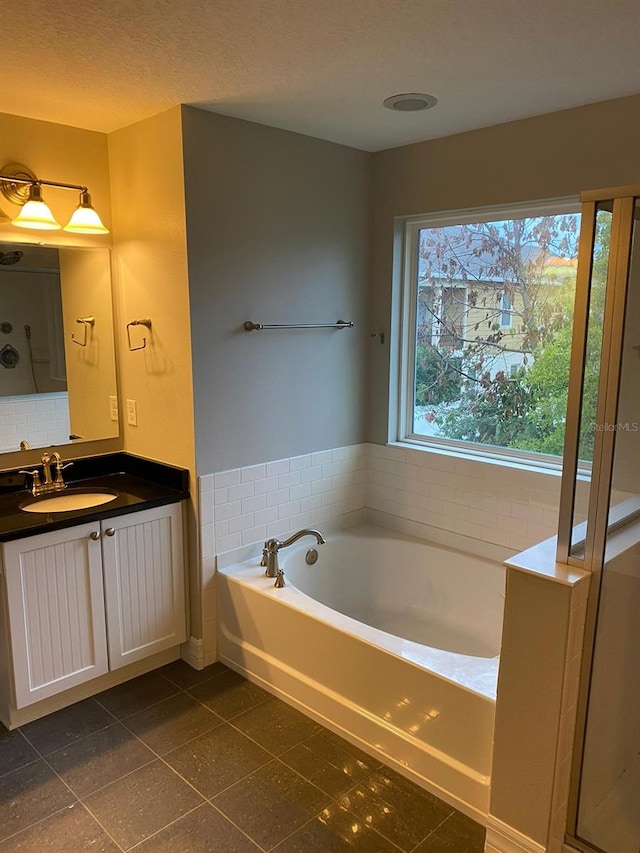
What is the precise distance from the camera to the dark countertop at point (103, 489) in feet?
8.32

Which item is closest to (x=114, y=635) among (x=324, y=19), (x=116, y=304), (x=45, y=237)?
(x=116, y=304)

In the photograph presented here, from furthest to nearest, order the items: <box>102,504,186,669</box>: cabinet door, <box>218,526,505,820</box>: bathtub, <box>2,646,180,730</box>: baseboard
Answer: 1. <box>102,504,186,669</box>: cabinet door
2. <box>2,646,180,730</box>: baseboard
3. <box>218,526,505,820</box>: bathtub

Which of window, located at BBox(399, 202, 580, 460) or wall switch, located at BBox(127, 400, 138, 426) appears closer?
window, located at BBox(399, 202, 580, 460)

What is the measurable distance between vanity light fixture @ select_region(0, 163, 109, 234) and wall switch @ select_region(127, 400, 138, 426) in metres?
0.83

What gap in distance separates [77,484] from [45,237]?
1166 mm

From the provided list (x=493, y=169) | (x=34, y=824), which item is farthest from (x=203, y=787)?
(x=493, y=169)

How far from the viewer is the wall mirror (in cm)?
291

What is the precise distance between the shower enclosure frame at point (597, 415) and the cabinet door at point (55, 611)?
1870 mm

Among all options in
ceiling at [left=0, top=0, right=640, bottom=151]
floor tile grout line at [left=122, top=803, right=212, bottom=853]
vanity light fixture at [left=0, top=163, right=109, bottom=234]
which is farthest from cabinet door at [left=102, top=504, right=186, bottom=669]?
ceiling at [left=0, top=0, right=640, bottom=151]

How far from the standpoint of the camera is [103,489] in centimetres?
304

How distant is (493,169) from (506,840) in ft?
8.67

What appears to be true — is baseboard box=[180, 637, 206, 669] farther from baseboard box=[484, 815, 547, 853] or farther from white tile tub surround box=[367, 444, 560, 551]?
baseboard box=[484, 815, 547, 853]

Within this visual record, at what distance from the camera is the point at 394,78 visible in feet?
7.61

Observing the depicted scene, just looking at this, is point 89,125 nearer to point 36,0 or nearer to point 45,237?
point 45,237
